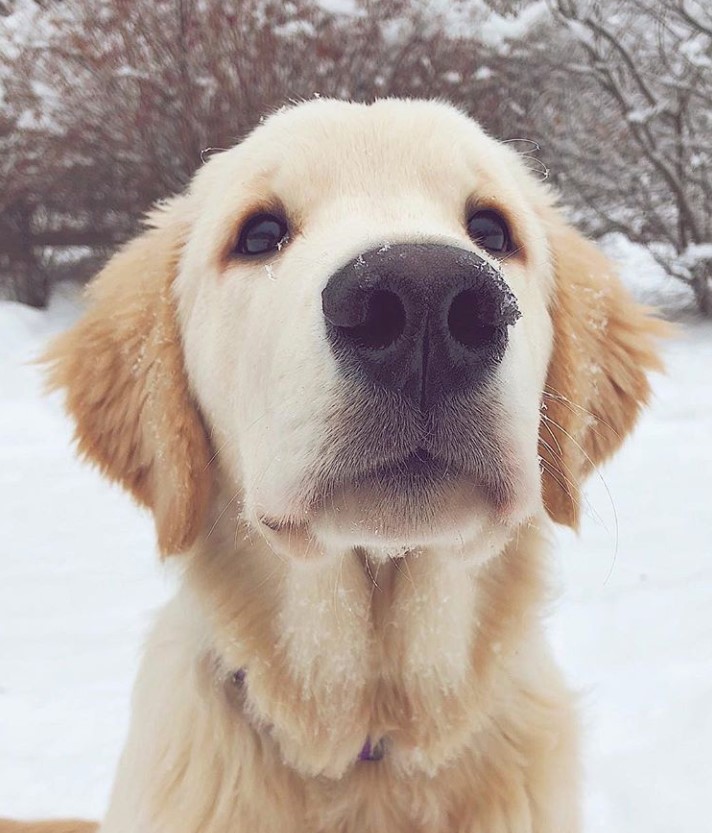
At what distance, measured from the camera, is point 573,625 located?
12.5 ft

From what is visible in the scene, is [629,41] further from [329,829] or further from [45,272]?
[329,829]

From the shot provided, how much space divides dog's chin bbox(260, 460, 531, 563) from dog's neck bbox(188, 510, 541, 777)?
32 cm

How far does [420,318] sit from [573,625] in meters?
3.01

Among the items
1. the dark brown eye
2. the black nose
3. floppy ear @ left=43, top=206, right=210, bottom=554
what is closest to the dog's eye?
floppy ear @ left=43, top=206, right=210, bottom=554

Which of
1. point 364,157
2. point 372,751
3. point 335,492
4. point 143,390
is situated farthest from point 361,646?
point 364,157

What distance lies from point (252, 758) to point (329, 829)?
9.6 inches

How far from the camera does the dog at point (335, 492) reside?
146 cm

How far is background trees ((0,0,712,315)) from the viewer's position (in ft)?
32.6

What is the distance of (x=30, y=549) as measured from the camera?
16.2 ft

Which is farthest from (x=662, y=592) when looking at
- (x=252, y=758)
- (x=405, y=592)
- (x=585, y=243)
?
(x=252, y=758)

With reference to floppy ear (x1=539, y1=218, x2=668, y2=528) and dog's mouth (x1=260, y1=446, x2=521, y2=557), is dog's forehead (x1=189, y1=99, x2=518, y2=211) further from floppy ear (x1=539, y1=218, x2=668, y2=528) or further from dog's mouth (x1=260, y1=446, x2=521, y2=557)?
dog's mouth (x1=260, y1=446, x2=521, y2=557)

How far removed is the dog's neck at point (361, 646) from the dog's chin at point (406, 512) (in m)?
0.32

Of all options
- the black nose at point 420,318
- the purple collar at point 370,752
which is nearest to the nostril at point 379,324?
the black nose at point 420,318

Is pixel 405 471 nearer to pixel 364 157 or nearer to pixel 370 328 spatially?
pixel 370 328
